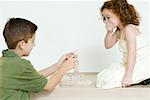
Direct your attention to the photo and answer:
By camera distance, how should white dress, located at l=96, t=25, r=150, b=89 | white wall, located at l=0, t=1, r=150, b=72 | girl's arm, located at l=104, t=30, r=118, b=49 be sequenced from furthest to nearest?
→ 1. white wall, located at l=0, t=1, r=150, b=72
2. girl's arm, located at l=104, t=30, r=118, b=49
3. white dress, located at l=96, t=25, r=150, b=89

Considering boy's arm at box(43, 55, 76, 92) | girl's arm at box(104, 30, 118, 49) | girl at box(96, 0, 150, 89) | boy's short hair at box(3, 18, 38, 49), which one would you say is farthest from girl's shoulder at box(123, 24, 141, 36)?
boy's short hair at box(3, 18, 38, 49)

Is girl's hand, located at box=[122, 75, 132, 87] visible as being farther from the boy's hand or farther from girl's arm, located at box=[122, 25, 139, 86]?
the boy's hand

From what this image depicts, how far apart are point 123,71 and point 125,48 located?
94 mm

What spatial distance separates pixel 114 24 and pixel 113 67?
151mm

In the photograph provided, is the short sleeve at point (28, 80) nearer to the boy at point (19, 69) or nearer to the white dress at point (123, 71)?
the boy at point (19, 69)

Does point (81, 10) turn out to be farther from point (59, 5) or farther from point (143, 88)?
point (143, 88)

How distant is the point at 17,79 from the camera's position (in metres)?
1.02

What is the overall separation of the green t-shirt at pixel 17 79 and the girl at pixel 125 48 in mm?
232

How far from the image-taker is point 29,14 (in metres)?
1.57

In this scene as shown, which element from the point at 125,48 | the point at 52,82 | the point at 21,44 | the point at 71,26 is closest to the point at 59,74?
the point at 52,82

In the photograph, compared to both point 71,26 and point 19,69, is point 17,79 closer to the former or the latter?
point 19,69

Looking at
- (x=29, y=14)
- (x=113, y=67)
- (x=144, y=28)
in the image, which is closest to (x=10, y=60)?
(x=113, y=67)

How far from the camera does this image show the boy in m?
1.02

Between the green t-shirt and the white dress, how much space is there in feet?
0.70
